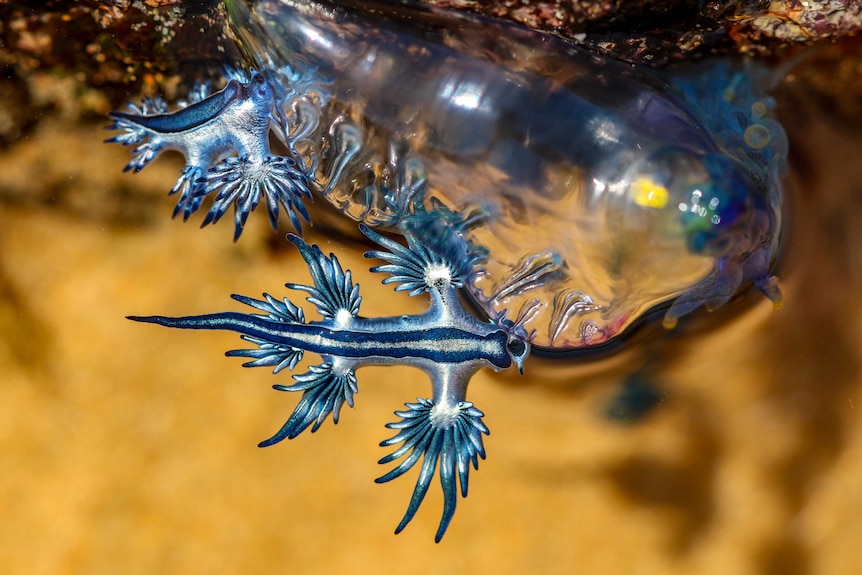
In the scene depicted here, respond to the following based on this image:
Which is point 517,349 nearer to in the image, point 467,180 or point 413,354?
point 413,354

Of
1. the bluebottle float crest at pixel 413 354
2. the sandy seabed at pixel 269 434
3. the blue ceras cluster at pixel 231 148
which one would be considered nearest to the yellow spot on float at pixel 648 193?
the bluebottle float crest at pixel 413 354

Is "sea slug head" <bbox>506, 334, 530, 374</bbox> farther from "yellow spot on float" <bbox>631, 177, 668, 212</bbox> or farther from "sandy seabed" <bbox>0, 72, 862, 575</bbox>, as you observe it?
"yellow spot on float" <bbox>631, 177, 668, 212</bbox>

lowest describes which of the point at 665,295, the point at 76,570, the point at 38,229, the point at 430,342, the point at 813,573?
the point at 76,570

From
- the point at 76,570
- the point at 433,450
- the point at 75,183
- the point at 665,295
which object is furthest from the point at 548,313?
the point at 76,570

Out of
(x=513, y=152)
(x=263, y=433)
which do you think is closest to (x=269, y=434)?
(x=263, y=433)

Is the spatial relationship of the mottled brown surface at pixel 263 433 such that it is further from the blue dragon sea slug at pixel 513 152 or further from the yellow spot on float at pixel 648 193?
the yellow spot on float at pixel 648 193

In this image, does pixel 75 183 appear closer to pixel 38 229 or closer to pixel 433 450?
pixel 38 229

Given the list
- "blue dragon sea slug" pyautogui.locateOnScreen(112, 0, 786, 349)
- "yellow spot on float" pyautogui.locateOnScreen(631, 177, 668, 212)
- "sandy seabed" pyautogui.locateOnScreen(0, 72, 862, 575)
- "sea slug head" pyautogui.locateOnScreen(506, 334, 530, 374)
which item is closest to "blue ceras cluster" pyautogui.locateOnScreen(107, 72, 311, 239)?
"blue dragon sea slug" pyautogui.locateOnScreen(112, 0, 786, 349)
